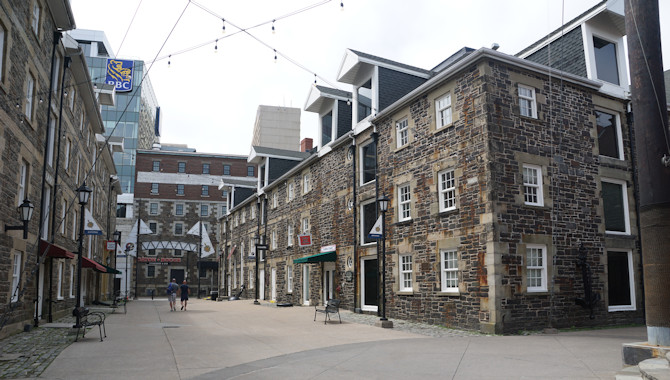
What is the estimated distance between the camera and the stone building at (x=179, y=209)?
5488cm

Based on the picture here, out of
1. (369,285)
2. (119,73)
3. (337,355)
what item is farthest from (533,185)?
(119,73)

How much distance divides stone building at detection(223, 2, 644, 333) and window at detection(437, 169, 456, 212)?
0.17 ft

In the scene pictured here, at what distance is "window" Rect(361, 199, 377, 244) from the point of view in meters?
21.4

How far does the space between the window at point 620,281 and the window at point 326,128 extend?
46.5 feet

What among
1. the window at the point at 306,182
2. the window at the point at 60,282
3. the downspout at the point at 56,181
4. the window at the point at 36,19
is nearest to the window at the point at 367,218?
the window at the point at 306,182

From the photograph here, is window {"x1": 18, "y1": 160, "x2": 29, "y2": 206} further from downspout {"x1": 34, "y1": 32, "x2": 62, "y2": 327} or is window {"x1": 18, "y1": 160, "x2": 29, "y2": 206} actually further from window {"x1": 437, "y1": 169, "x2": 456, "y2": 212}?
window {"x1": 437, "y1": 169, "x2": 456, "y2": 212}

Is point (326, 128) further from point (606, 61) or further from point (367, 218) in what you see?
point (606, 61)

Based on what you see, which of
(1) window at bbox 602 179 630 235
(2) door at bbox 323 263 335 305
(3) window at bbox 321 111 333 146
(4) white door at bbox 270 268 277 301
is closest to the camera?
(1) window at bbox 602 179 630 235

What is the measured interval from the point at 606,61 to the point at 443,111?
6.69m

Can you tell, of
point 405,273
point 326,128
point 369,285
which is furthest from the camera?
point 326,128

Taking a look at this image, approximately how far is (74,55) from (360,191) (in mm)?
12447

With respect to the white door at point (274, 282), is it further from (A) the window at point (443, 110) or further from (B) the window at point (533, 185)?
(B) the window at point (533, 185)

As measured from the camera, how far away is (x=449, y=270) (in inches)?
635

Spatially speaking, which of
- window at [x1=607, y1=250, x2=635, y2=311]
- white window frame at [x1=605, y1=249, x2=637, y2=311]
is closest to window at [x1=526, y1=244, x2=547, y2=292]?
white window frame at [x1=605, y1=249, x2=637, y2=311]
